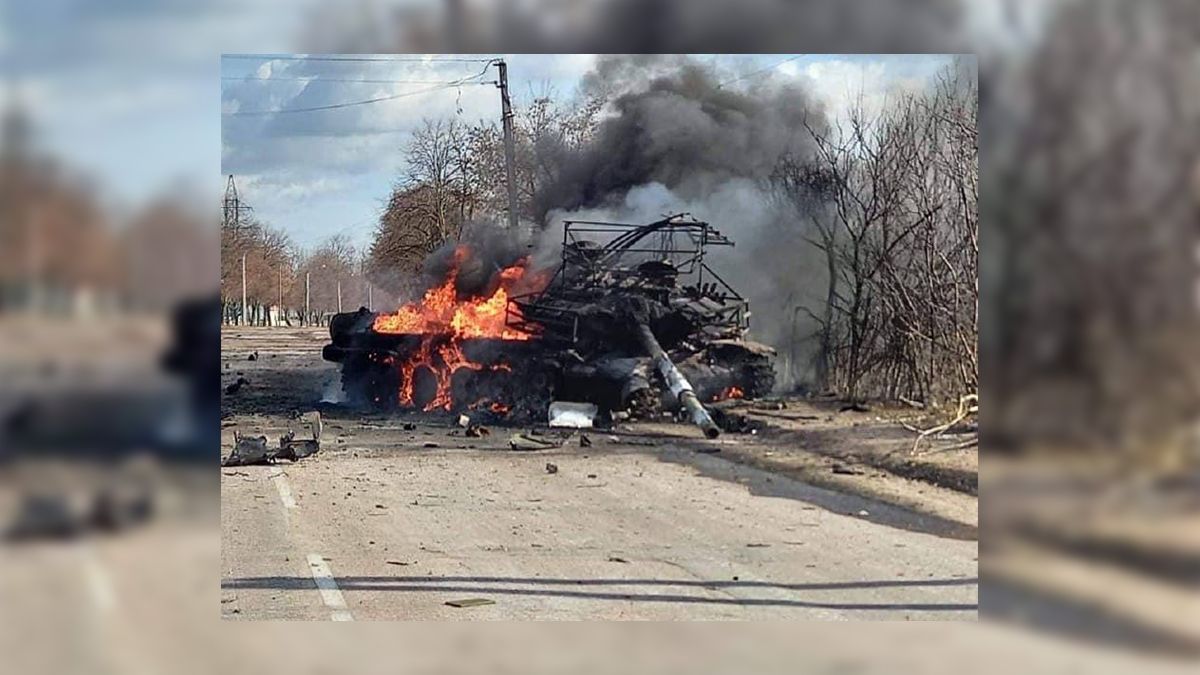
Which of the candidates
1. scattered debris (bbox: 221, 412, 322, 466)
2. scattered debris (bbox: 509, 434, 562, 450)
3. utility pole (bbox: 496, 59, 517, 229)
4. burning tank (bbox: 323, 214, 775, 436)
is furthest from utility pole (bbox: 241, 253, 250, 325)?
scattered debris (bbox: 509, 434, 562, 450)

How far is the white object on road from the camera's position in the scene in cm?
766

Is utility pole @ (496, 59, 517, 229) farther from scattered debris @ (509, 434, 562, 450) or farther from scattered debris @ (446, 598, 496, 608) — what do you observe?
scattered debris @ (446, 598, 496, 608)

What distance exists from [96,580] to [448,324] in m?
2.32

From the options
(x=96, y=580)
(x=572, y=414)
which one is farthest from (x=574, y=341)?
(x=96, y=580)

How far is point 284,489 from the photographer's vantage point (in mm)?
7531

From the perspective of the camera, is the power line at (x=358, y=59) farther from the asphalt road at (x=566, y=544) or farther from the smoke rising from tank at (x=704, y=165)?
the asphalt road at (x=566, y=544)

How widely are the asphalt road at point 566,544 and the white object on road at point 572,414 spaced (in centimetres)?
15

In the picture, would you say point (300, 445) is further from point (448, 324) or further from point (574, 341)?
point (574, 341)

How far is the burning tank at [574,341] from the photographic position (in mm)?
7578

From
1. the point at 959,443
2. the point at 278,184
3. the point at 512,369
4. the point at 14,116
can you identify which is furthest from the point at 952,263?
the point at 14,116

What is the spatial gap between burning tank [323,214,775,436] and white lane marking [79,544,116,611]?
1598 mm

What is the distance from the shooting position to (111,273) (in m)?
7.39

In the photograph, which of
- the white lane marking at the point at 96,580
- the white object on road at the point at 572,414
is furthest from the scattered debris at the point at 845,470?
the white lane marking at the point at 96,580
